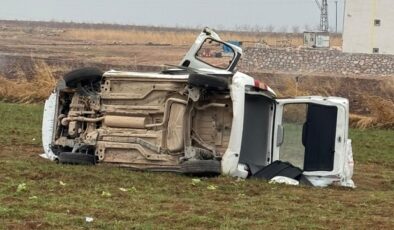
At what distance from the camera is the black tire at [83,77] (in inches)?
492

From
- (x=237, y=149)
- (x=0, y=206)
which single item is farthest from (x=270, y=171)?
(x=0, y=206)

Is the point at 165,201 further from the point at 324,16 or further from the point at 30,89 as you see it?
the point at 324,16

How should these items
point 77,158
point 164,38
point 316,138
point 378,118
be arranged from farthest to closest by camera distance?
point 164,38 < point 378,118 < point 316,138 < point 77,158

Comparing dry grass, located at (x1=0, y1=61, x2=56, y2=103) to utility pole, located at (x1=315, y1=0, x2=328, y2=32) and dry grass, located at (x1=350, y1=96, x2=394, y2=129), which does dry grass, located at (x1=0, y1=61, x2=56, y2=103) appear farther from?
utility pole, located at (x1=315, y1=0, x2=328, y2=32)

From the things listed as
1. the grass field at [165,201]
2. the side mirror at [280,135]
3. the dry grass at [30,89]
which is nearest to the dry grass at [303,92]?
the dry grass at [30,89]

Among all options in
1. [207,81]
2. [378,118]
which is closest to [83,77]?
[207,81]

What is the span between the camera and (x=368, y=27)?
5597cm

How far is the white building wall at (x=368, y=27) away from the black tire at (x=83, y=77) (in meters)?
45.2

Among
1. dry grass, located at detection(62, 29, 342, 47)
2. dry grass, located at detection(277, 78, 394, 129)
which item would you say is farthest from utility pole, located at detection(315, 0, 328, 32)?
dry grass, located at detection(277, 78, 394, 129)

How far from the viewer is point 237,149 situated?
37.8ft

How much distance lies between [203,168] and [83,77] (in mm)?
2406

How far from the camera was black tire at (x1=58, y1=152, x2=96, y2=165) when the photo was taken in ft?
39.5

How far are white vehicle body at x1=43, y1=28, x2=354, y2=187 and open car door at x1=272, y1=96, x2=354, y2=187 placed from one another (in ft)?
0.05

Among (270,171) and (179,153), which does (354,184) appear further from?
(179,153)
